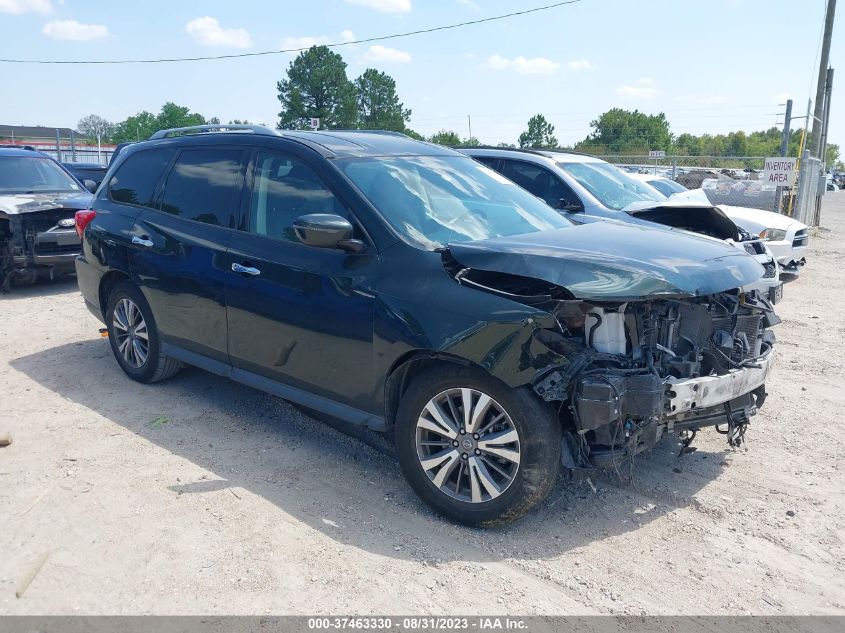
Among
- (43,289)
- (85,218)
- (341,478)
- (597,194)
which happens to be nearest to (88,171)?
(43,289)

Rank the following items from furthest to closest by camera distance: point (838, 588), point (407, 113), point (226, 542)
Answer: point (407, 113)
point (226, 542)
point (838, 588)

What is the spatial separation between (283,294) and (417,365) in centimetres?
103

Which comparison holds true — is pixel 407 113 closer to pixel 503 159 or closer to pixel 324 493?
pixel 503 159

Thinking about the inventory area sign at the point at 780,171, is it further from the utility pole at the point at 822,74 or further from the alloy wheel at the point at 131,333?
the alloy wheel at the point at 131,333

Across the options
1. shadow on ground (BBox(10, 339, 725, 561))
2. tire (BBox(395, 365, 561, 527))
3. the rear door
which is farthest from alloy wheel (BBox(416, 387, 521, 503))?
the rear door

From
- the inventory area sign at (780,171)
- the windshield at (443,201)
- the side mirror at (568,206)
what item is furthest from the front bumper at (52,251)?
the inventory area sign at (780,171)

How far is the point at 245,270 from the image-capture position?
455 centimetres

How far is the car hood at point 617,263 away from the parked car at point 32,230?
7386mm

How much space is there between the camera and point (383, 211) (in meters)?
4.08

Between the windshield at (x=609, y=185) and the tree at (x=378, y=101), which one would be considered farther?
the tree at (x=378, y=101)

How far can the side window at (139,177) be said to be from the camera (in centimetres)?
557

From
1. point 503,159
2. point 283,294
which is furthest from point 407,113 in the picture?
point 283,294

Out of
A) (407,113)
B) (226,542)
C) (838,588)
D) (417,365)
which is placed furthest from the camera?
(407,113)

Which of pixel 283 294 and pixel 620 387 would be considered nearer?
pixel 620 387
